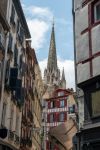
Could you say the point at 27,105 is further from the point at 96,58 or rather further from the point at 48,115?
the point at 48,115

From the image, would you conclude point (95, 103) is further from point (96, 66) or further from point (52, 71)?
point (52, 71)

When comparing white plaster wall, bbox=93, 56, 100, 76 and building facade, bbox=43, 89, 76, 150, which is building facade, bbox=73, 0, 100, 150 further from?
building facade, bbox=43, 89, 76, 150

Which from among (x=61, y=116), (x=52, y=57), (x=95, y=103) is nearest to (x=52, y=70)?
(x=52, y=57)

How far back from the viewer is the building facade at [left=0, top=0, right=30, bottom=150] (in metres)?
25.5

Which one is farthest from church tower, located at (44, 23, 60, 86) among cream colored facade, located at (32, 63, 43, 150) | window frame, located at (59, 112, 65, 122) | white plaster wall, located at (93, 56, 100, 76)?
white plaster wall, located at (93, 56, 100, 76)

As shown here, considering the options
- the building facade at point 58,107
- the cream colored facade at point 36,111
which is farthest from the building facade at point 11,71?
the building facade at point 58,107

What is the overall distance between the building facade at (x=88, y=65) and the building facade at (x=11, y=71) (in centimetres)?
948

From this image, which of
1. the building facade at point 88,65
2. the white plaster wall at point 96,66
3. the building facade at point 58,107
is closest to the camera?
the building facade at point 88,65

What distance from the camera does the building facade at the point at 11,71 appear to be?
25453mm

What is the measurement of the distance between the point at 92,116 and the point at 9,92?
13533 millimetres

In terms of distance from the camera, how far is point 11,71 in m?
27.3

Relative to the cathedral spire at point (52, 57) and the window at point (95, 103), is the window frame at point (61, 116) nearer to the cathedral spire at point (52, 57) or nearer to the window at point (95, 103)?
the window at point (95, 103)

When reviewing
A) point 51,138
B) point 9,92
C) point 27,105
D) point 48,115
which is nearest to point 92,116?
point 51,138

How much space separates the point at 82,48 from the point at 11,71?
476 inches
